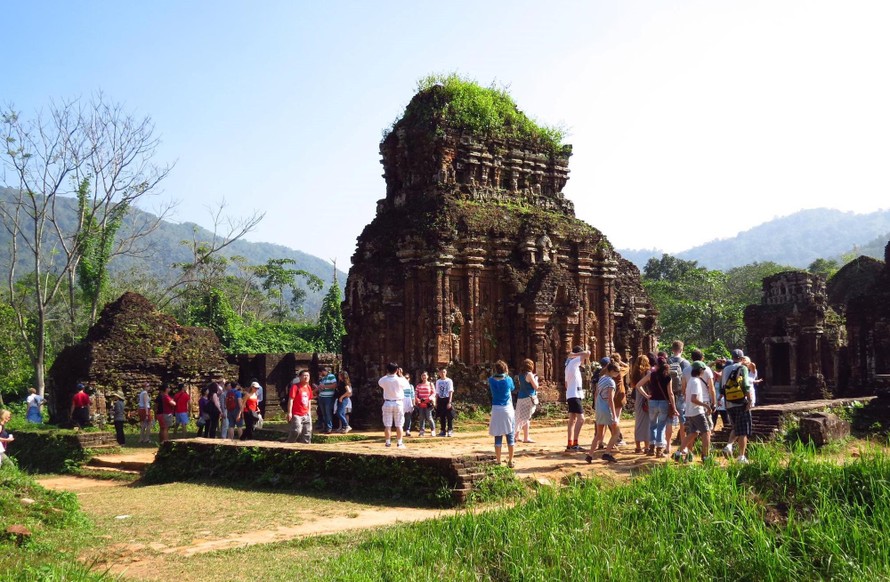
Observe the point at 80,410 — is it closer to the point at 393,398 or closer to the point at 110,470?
the point at 110,470

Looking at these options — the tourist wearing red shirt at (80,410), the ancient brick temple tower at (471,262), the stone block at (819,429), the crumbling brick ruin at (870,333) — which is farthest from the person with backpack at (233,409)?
the crumbling brick ruin at (870,333)

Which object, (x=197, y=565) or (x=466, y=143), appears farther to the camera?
(x=466, y=143)

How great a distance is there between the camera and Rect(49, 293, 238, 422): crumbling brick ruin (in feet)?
65.0

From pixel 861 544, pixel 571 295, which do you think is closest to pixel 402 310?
pixel 571 295

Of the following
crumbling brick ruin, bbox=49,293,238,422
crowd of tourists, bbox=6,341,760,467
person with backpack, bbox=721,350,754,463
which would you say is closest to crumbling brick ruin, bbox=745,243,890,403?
crowd of tourists, bbox=6,341,760,467

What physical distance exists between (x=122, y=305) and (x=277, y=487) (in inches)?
500

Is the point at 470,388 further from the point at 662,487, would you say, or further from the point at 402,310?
the point at 662,487

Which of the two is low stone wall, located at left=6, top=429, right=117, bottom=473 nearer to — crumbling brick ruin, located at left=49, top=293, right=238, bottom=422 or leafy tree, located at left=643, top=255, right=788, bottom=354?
crumbling brick ruin, located at left=49, top=293, right=238, bottom=422

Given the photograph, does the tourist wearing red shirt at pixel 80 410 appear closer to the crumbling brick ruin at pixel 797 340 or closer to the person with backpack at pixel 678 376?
the person with backpack at pixel 678 376

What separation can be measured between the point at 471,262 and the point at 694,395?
8.86m

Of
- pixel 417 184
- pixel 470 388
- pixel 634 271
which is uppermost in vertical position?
pixel 417 184

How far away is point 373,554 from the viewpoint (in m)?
6.33

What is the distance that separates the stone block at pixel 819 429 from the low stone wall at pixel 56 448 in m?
12.7

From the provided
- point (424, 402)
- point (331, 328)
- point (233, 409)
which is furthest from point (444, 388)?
point (331, 328)
